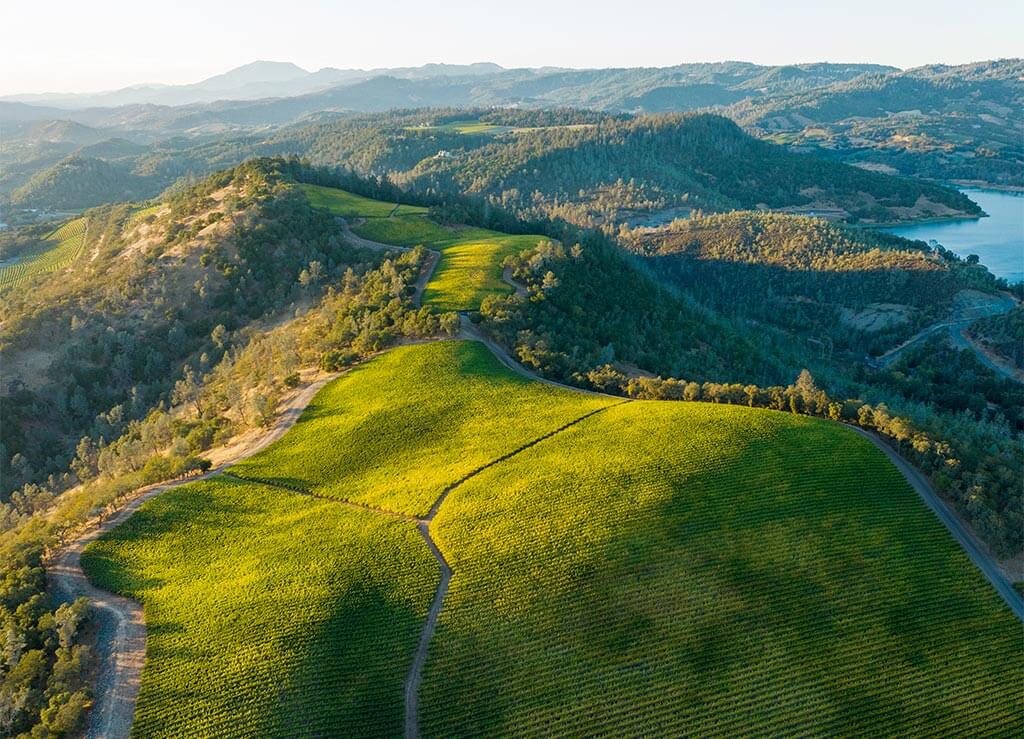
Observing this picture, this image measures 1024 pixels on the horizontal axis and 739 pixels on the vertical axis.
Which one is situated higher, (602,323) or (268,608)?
(602,323)

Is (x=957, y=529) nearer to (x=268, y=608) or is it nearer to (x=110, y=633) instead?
(x=268, y=608)

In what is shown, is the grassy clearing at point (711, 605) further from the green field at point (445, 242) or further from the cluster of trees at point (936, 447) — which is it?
the green field at point (445, 242)

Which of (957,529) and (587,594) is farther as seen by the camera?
(957,529)

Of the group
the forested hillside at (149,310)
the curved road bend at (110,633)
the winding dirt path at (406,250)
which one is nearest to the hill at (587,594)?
the curved road bend at (110,633)

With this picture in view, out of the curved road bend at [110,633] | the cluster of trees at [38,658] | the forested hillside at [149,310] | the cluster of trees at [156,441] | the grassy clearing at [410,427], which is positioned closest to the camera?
the cluster of trees at [38,658]

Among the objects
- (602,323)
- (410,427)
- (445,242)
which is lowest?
(410,427)

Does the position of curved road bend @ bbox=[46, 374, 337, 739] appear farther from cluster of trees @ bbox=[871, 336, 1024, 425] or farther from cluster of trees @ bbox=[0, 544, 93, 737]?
cluster of trees @ bbox=[871, 336, 1024, 425]

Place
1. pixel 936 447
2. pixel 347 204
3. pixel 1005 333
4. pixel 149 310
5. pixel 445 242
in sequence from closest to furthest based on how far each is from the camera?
1. pixel 936 447
2. pixel 149 310
3. pixel 445 242
4. pixel 1005 333
5. pixel 347 204

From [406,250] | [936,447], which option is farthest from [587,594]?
[406,250]
